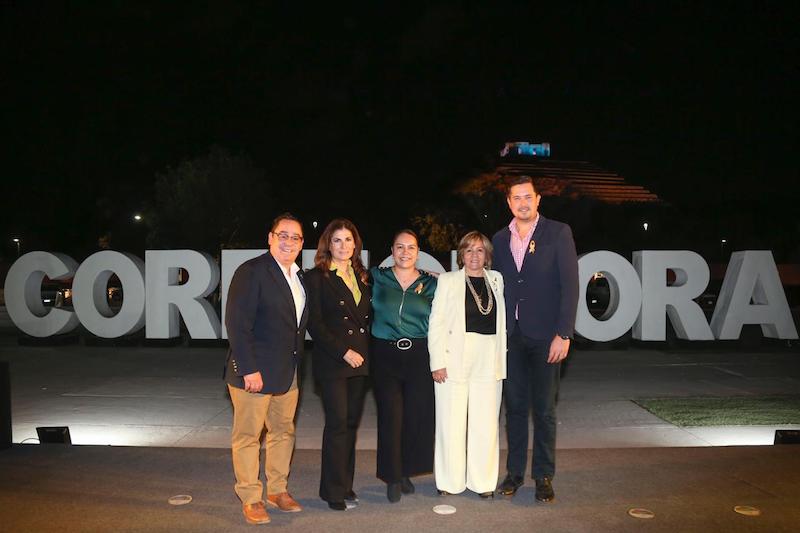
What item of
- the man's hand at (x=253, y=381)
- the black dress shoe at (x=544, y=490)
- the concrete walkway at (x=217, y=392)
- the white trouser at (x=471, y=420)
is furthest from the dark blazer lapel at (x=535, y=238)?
the concrete walkway at (x=217, y=392)

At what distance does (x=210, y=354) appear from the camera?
1412cm

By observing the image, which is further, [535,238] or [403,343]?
[535,238]

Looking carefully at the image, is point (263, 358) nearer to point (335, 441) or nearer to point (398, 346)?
point (335, 441)

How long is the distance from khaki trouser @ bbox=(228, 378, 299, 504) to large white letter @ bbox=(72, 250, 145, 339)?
34.4 feet

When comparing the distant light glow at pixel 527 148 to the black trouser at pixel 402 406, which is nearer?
the black trouser at pixel 402 406

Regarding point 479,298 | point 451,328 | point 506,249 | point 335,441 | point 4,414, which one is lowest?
point 4,414

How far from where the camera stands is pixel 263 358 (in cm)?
486

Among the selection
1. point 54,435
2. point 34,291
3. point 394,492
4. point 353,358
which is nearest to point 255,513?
point 394,492

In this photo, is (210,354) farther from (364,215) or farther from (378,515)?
(364,215)

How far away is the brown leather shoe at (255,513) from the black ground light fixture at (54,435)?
9.52ft

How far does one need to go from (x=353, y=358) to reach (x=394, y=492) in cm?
101

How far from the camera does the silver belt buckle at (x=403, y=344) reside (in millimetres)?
5254

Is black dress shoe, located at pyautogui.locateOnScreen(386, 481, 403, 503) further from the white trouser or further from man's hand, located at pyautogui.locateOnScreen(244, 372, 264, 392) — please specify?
man's hand, located at pyautogui.locateOnScreen(244, 372, 264, 392)

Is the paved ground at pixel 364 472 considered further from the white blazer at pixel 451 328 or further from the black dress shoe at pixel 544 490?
the white blazer at pixel 451 328
